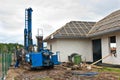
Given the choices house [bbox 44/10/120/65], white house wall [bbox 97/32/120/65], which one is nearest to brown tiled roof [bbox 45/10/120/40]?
house [bbox 44/10/120/65]

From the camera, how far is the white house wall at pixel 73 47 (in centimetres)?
2545

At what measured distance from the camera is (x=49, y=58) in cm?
1973

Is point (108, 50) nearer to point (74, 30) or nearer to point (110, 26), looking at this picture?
point (110, 26)

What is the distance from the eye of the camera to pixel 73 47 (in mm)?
25734

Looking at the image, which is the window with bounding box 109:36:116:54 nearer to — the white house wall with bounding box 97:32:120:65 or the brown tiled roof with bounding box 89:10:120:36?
the white house wall with bounding box 97:32:120:65

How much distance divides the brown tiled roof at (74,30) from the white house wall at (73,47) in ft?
2.37

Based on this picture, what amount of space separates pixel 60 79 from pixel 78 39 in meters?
13.4

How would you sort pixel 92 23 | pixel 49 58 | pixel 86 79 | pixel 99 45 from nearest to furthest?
pixel 86 79 → pixel 49 58 → pixel 99 45 → pixel 92 23

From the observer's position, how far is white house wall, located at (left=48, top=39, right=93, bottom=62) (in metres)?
25.5

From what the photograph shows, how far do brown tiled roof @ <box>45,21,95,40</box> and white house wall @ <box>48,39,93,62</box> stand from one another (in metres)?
0.72

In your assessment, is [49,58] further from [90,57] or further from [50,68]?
[90,57]

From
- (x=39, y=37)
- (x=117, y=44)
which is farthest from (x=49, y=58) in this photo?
(x=117, y=44)

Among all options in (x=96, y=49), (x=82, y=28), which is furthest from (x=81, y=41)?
(x=82, y=28)

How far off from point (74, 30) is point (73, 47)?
6.50ft
